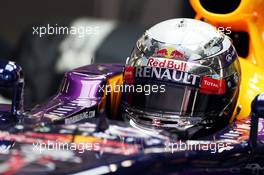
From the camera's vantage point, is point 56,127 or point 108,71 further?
point 108,71

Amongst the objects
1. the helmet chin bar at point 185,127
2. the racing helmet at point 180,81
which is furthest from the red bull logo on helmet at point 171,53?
the helmet chin bar at point 185,127

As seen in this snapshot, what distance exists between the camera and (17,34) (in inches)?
73.2

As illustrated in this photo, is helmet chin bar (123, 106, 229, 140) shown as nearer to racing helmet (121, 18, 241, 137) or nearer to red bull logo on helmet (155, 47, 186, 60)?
racing helmet (121, 18, 241, 137)

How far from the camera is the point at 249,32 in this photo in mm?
1212

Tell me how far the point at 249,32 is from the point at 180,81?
295mm

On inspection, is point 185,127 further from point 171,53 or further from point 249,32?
point 249,32

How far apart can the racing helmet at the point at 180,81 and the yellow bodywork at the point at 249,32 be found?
0.34 ft

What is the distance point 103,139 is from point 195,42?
1.14 ft

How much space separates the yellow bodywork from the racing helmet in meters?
0.11

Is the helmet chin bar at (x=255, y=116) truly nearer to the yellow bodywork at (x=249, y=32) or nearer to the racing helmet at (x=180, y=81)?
the racing helmet at (x=180, y=81)

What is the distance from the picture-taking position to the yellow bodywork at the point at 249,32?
3.80ft

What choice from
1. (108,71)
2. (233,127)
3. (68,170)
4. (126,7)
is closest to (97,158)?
(68,170)

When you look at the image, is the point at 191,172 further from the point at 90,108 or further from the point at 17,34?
the point at 17,34

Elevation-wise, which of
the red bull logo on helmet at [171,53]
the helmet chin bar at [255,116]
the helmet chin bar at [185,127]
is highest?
the red bull logo on helmet at [171,53]
